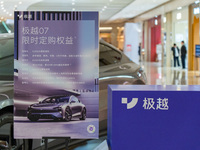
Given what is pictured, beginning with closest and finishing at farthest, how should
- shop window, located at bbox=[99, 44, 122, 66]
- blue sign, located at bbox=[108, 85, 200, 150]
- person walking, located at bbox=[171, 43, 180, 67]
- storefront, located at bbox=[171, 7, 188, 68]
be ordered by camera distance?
blue sign, located at bbox=[108, 85, 200, 150] < shop window, located at bbox=[99, 44, 122, 66] < storefront, located at bbox=[171, 7, 188, 68] < person walking, located at bbox=[171, 43, 180, 67]

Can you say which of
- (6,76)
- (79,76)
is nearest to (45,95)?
(79,76)

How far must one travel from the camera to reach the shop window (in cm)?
419

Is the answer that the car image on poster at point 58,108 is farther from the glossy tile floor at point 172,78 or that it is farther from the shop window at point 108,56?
the glossy tile floor at point 172,78

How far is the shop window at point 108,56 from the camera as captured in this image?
165 inches

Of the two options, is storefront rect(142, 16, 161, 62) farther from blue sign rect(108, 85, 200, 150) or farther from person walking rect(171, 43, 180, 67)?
blue sign rect(108, 85, 200, 150)

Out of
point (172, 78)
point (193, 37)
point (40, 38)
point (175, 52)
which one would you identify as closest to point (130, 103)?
point (40, 38)

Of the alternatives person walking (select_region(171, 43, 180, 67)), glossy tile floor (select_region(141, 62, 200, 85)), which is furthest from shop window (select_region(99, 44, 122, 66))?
person walking (select_region(171, 43, 180, 67))

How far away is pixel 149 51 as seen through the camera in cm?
3105

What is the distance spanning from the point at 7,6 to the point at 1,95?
11.7 meters

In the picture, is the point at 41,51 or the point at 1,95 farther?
the point at 1,95

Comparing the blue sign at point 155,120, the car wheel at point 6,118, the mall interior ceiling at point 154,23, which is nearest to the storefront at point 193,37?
the mall interior ceiling at point 154,23

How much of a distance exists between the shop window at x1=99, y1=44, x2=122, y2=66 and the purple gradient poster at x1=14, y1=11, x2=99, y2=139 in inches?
67.8

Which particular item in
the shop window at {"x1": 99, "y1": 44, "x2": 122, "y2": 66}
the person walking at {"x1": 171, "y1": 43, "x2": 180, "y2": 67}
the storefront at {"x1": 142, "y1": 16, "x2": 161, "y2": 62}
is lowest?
the shop window at {"x1": 99, "y1": 44, "x2": 122, "y2": 66}

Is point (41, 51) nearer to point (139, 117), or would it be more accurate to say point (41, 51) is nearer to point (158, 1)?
point (139, 117)
